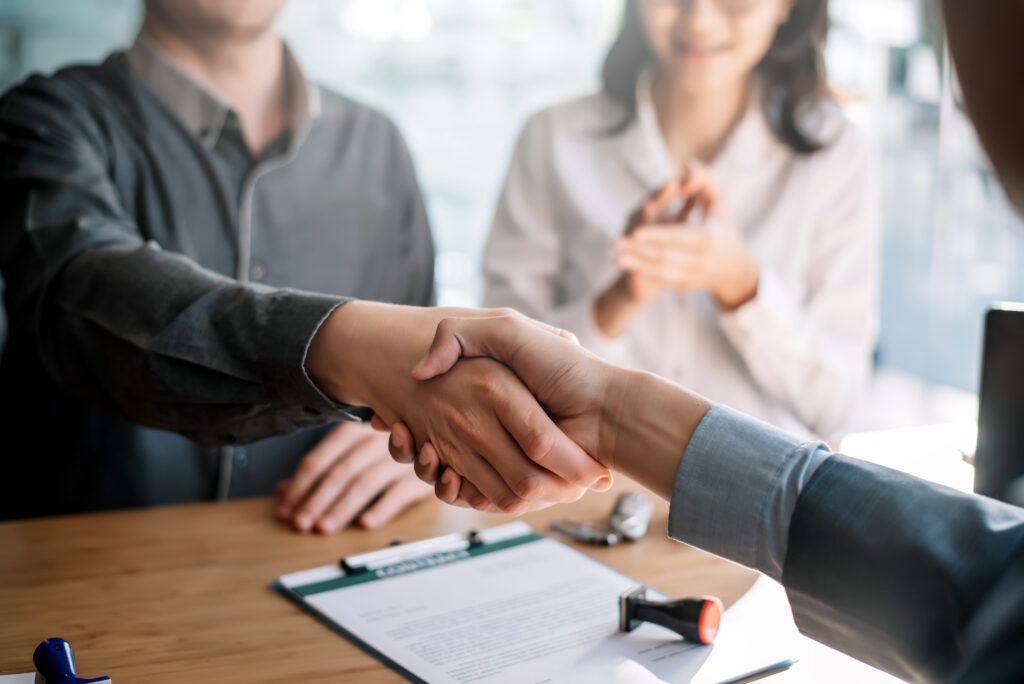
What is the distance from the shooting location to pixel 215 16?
1698 millimetres

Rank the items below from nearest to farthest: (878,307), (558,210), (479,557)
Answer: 1. (479,557)
2. (558,210)
3. (878,307)

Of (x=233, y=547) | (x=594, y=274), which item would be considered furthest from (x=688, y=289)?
(x=233, y=547)

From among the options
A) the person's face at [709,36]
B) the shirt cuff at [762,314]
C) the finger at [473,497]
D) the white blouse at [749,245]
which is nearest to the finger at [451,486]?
the finger at [473,497]

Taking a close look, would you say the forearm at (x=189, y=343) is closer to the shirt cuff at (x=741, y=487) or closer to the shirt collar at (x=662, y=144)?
the shirt cuff at (x=741, y=487)

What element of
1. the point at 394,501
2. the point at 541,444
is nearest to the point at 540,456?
the point at 541,444

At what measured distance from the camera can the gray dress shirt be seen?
1049 mm

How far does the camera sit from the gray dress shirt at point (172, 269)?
1049 millimetres

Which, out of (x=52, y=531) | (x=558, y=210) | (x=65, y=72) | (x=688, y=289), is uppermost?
(x=65, y=72)

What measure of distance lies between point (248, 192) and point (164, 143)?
6.7 inches

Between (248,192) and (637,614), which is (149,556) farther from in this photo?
(248,192)

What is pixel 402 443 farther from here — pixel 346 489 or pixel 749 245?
pixel 749 245

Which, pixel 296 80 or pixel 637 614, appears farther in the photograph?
pixel 296 80

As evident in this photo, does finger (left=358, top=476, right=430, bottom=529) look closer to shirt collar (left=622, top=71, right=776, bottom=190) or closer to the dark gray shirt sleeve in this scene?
the dark gray shirt sleeve

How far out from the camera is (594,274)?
212 cm
